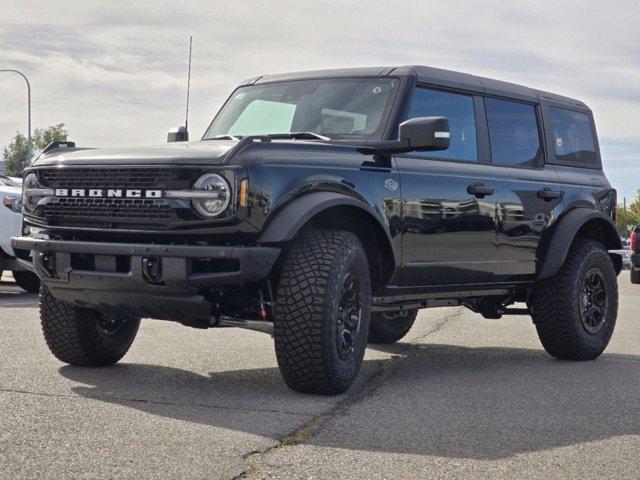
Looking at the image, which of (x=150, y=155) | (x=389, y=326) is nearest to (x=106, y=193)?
(x=150, y=155)

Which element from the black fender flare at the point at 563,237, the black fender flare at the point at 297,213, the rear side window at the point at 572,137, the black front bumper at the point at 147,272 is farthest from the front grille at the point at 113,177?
the rear side window at the point at 572,137

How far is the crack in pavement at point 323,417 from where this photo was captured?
168 inches

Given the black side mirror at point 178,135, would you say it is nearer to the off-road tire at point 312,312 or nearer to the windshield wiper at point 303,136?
the windshield wiper at point 303,136

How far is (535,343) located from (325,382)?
398 cm

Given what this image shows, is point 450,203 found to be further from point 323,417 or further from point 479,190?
point 323,417

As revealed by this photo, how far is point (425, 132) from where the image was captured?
631cm

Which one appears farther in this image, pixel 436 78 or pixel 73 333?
pixel 436 78

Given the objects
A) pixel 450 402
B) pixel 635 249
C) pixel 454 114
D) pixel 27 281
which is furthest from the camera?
pixel 635 249

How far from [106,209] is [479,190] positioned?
259 cm

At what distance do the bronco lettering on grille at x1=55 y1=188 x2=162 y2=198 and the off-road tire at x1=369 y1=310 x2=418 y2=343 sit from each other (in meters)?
3.18

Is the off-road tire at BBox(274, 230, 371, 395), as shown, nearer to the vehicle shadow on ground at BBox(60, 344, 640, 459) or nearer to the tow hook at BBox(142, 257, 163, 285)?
the vehicle shadow on ground at BBox(60, 344, 640, 459)

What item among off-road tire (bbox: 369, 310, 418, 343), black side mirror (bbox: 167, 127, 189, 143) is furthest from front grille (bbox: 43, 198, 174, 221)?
off-road tire (bbox: 369, 310, 418, 343)

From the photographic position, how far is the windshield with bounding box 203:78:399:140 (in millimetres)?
6887

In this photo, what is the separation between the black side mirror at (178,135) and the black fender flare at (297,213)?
2.31m
